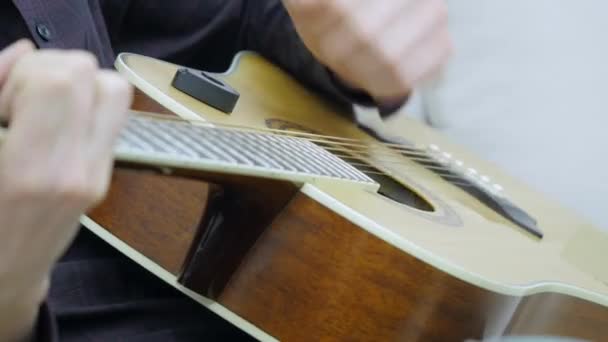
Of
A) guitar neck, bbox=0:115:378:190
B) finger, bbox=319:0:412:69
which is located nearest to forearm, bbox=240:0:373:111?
finger, bbox=319:0:412:69

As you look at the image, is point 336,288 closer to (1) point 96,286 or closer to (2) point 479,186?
(1) point 96,286

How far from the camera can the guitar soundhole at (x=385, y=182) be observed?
2.77 ft

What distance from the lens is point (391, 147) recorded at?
1.00 meters

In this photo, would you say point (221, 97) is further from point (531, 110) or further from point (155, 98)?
point (531, 110)

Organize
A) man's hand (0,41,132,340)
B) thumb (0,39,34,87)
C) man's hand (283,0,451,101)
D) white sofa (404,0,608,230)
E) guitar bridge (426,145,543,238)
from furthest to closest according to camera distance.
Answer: white sofa (404,0,608,230) < guitar bridge (426,145,543,238) < man's hand (283,0,451,101) < thumb (0,39,34,87) < man's hand (0,41,132,340)

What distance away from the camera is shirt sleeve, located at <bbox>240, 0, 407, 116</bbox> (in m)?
0.99

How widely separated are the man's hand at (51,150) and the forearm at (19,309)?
0.04 ft

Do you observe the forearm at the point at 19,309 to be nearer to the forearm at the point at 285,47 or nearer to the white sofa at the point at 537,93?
the forearm at the point at 285,47

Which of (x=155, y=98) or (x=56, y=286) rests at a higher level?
(x=155, y=98)

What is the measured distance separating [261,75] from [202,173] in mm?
458

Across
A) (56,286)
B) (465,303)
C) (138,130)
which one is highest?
(138,130)

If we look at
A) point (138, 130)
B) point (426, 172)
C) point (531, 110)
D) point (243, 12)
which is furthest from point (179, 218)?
point (531, 110)

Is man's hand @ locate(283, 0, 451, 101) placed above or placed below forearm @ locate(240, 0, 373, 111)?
above

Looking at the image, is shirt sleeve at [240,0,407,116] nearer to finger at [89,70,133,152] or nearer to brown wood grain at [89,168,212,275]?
brown wood grain at [89,168,212,275]
